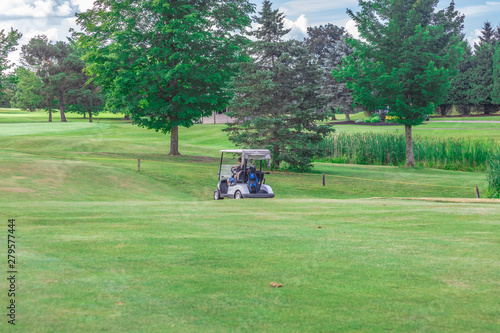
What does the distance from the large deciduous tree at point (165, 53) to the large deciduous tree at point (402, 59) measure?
27.3 feet

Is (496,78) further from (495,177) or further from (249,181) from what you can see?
(249,181)

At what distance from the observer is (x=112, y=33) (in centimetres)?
3503

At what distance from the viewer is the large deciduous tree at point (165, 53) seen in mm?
33219

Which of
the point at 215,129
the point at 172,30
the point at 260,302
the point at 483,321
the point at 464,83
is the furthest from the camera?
the point at 464,83

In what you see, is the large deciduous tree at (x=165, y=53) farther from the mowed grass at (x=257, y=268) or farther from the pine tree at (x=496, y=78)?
the pine tree at (x=496, y=78)

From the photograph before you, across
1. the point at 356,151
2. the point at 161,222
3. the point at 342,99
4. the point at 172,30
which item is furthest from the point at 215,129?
the point at 161,222

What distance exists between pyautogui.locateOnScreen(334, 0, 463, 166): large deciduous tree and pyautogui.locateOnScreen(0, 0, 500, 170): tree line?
0.07m

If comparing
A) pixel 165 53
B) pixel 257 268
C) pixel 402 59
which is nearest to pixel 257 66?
pixel 165 53

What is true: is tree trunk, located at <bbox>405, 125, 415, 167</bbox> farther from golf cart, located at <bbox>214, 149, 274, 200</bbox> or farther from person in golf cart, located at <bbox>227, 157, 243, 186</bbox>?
person in golf cart, located at <bbox>227, 157, 243, 186</bbox>

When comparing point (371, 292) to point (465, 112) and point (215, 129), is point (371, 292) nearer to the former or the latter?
point (215, 129)

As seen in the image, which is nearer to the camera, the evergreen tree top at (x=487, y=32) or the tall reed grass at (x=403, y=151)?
the tall reed grass at (x=403, y=151)

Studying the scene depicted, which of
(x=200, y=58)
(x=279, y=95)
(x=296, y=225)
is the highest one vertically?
(x=200, y=58)

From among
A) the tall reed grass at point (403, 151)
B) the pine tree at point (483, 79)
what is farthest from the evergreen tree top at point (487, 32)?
the tall reed grass at point (403, 151)

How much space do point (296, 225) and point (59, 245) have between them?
17.2 ft
